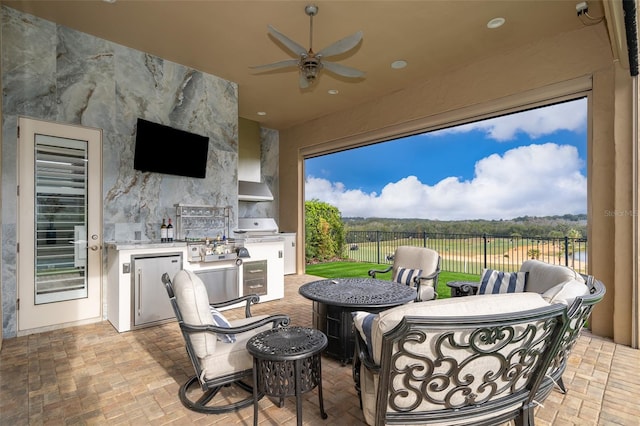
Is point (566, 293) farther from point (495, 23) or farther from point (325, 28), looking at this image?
point (325, 28)

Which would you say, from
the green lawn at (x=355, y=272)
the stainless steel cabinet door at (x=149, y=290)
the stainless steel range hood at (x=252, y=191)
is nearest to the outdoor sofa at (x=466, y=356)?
the stainless steel cabinet door at (x=149, y=290)

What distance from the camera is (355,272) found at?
784 centimetres

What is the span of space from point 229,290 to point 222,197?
1535mm

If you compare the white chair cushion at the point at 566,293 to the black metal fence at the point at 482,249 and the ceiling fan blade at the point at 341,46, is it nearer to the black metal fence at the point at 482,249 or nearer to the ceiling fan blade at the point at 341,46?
the ceiling fan blade at the point at 341,46

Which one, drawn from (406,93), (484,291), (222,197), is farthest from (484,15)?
(222,197)

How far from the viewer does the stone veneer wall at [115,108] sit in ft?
11.4

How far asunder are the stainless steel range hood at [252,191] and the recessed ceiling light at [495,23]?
4902 mm

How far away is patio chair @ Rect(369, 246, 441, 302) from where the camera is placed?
3680 millimetres

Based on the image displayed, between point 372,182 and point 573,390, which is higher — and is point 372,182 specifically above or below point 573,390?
above

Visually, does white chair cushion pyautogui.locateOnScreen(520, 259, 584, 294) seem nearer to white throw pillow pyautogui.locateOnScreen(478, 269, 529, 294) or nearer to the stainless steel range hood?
white throw pillow pyautogui.locateOnScreen(478, 269, 529, 294)

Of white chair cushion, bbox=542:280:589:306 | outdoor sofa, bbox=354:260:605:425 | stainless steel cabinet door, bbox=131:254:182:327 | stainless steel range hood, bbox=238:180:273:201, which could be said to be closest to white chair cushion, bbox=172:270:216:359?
outdoor sofa, bbox=354:260:605:425

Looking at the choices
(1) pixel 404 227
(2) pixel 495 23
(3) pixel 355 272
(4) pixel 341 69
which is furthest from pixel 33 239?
(1) pixel 404 227

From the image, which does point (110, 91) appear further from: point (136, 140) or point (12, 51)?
point (12, 51)

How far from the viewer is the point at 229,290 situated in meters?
4.57
